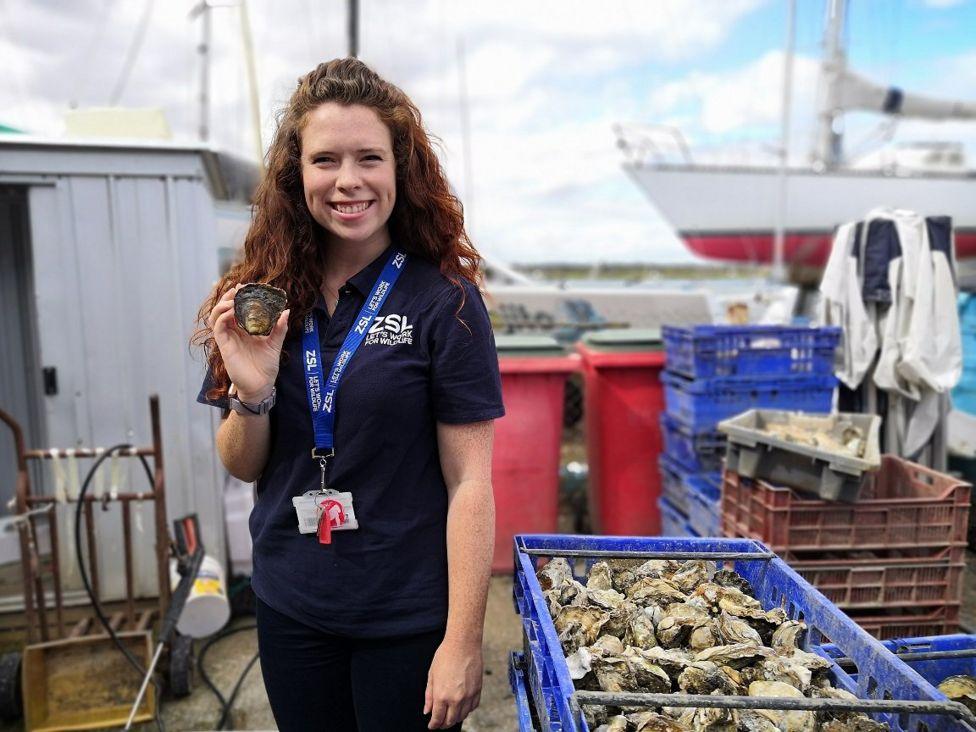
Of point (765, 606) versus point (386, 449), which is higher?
point (386, 449)

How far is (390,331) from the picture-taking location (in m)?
1.43

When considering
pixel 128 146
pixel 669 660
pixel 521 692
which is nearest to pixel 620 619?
pixel 669 660

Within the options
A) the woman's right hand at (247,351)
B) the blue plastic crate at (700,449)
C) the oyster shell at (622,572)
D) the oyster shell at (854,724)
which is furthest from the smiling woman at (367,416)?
the blue plastic crate at (700,449)

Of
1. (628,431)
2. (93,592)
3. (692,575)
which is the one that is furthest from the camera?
(628,431)

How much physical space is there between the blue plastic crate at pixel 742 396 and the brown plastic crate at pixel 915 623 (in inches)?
50.8

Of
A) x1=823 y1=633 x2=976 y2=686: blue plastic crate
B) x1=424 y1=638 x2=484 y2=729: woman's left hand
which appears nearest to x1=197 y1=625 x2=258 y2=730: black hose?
x1=424 y1=638 x2=484 y2=729: woman's left hand

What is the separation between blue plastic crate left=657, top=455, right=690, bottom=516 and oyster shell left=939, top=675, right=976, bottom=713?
7.03 feet

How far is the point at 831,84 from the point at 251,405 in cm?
1585

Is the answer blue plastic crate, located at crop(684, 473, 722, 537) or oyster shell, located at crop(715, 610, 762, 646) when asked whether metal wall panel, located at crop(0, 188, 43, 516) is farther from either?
oyster shell, located at crop(715, 610, 762, 646)

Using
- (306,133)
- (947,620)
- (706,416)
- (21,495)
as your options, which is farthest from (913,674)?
(21,495)

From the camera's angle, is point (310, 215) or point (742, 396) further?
point (742, 396)

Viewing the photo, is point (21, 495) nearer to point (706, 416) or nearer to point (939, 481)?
point (706, 416)

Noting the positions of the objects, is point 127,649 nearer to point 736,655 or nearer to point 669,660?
point 669,660

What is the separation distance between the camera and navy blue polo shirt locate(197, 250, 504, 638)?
1.41 metres
